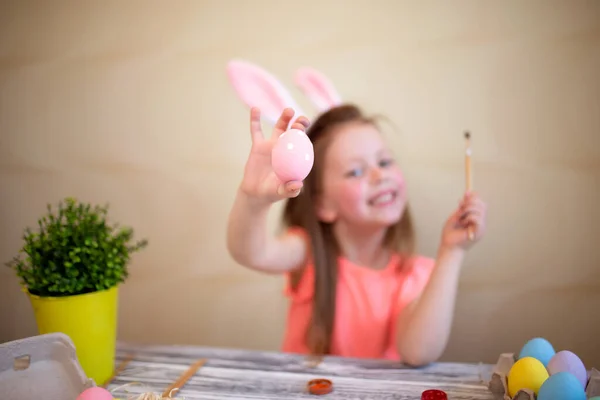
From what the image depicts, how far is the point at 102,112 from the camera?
112 centimetres

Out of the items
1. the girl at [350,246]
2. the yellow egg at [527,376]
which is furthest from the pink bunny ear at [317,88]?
the yellow egg at [527,376]

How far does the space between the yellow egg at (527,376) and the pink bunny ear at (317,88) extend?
600mm

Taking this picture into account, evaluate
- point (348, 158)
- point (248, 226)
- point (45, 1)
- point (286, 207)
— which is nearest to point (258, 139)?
point (248, 226)

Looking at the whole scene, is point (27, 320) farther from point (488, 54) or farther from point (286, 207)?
point (488, 54)

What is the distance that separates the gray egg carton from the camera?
25.1 inches

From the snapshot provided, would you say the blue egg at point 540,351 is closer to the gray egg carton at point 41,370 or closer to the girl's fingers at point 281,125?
the girl's fingers at point 281,125

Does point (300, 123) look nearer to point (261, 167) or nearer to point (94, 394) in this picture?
point (261, 167)

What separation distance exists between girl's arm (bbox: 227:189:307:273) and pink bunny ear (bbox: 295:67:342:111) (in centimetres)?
28

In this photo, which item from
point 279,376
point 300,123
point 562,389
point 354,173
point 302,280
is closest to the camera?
point 562,389

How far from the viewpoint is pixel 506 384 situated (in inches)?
25.8

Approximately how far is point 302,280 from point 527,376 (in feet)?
1.75

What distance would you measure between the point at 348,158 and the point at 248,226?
0.89 feet

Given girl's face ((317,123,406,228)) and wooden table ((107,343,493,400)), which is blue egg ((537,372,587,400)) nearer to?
wooden table ((107,343,493,400))

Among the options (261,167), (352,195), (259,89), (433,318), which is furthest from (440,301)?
(259,89)
